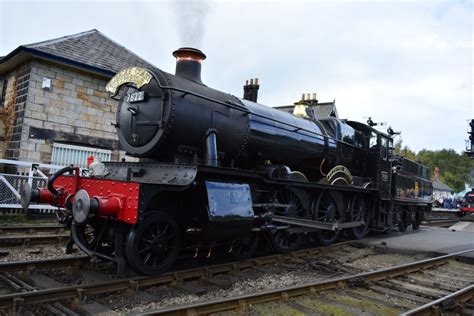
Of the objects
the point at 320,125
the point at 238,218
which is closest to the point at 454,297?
the point at 238,218

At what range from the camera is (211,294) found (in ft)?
14.9

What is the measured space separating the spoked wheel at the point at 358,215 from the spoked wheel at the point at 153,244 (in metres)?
5.34

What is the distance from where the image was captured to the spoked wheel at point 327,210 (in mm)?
7984

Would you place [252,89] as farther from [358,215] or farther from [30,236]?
[30,236]

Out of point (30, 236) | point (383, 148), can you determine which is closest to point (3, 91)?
point (30, 236)

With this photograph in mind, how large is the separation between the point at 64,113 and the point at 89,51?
2463 millimetres

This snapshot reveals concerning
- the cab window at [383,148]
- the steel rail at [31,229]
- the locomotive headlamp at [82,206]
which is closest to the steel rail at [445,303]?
the locomotive headlamp at [82,206]

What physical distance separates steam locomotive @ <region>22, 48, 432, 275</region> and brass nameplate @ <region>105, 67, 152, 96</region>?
0.02m

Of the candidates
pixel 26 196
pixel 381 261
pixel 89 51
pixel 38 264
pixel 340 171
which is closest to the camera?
pixel 38 264

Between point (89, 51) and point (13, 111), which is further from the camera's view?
point (89, 51)

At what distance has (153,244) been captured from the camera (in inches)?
187

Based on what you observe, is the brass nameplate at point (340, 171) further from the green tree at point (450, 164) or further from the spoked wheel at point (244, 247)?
the green tree at point (450, 164)

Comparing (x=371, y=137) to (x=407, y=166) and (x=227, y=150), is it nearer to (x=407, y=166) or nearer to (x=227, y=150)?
(x=407, y=166)

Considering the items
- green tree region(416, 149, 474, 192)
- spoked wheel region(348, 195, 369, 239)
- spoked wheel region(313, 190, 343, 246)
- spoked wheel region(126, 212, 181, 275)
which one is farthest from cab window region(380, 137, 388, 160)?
green tree region(416, 149, 474, 192)
